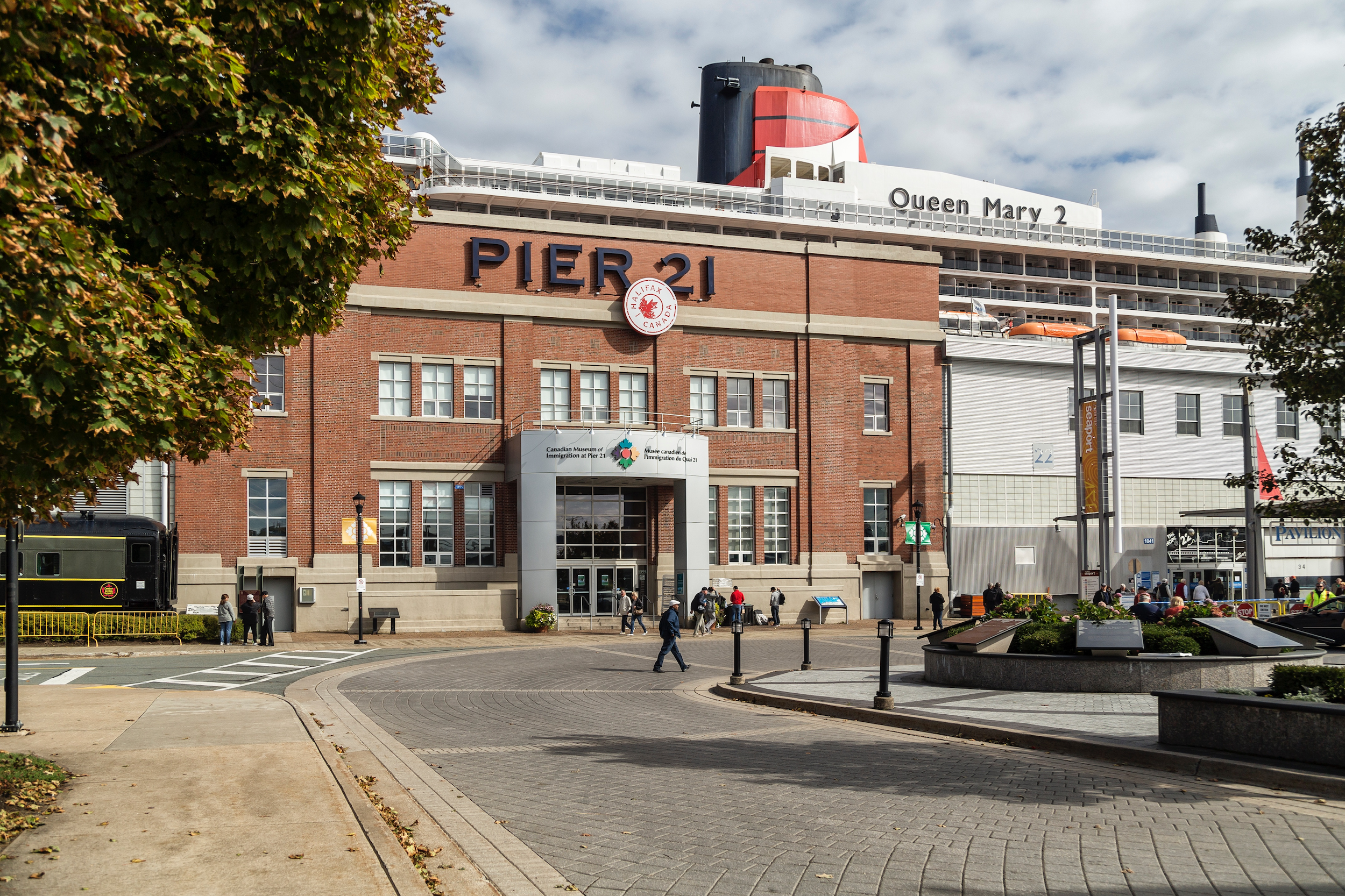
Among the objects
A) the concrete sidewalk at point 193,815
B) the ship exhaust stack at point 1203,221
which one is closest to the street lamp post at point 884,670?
the concrete sidewalk at point 193,815

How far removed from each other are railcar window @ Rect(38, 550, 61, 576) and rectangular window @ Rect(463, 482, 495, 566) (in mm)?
12617

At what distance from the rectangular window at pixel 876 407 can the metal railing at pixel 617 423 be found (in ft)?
22.9

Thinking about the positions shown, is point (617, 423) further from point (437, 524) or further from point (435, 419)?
point (437, 524)

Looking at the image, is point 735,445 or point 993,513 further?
point 993,513

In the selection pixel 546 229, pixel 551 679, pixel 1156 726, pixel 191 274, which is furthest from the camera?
pixel 546 229

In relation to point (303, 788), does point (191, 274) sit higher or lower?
higher

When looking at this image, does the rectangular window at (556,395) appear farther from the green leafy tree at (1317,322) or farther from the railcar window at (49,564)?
the green leafy tree at (1317,322)

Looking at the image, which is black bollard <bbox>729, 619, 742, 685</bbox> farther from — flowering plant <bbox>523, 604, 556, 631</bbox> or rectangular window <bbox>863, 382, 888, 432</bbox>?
rectangular window <bbox>863, 382, 888, 432</bbox>

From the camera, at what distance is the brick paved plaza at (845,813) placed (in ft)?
23.0

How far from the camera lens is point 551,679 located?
21.6 m

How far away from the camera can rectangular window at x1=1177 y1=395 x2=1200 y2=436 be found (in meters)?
52.6

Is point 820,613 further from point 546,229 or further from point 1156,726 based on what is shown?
point 1156,726

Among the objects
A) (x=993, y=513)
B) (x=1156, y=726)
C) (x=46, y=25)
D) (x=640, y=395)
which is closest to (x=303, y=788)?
(x=46, y=25)

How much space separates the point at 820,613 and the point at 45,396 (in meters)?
38.1
